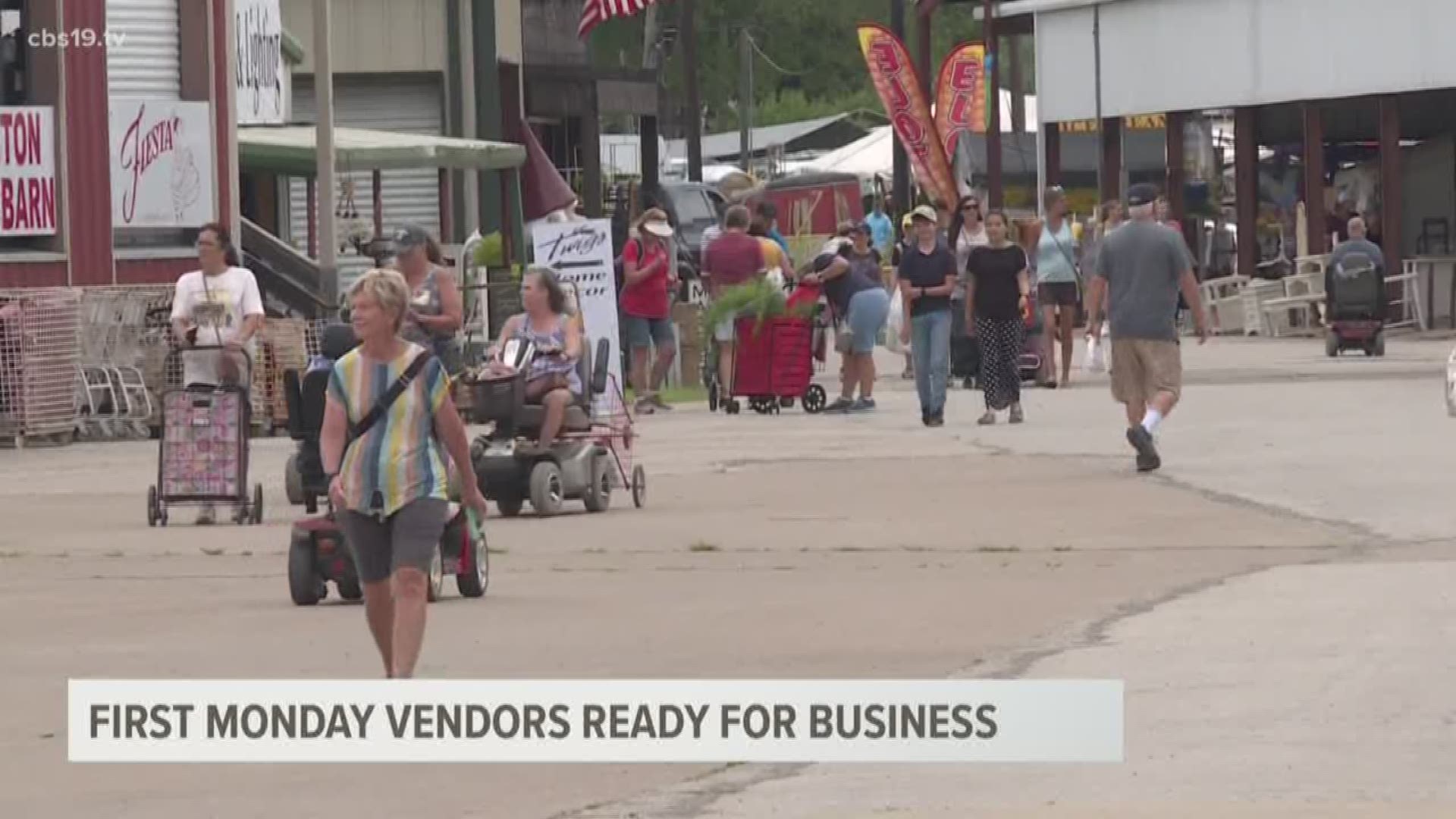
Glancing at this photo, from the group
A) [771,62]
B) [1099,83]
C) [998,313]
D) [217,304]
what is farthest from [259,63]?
[771,62]

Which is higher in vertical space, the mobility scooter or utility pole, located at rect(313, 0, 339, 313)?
utility pole, located at rect(313, 0, 339, 313)

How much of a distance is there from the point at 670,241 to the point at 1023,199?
101 feet

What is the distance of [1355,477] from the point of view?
19953 mm

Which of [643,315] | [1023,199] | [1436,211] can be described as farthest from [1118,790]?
[1023,199]

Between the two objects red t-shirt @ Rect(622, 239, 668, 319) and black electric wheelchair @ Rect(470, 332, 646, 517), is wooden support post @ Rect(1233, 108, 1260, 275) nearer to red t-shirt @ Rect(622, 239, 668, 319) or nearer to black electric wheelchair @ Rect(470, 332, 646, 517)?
red t-shirt @ Rect(622, 239, 668, 319)

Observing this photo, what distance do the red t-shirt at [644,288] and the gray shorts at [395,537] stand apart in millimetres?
17661

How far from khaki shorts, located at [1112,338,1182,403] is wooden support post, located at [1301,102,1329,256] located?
2226cm

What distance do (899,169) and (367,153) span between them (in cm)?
2790

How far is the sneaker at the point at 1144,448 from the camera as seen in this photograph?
21.0 metres

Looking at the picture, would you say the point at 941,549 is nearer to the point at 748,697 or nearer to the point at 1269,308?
the point at 748,697

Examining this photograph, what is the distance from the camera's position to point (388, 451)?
11.0 m

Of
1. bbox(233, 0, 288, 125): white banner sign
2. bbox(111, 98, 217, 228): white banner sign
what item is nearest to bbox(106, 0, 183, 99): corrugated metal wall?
bbox(111, 98, 217, 228): white banner sign

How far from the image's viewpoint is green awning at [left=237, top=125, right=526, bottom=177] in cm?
3534

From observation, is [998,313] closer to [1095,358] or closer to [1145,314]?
[1145,314]
